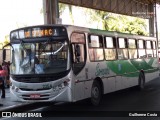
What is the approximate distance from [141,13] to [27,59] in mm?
22730

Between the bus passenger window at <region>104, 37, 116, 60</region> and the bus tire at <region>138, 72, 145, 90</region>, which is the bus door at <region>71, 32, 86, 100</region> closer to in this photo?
the bus passenger window at <region>104, 37, 116, 60</region>

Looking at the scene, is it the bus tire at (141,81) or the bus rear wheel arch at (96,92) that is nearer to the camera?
the bus rear wheel arch at (96,92)

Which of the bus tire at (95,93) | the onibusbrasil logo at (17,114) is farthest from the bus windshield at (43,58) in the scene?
the bus tire at (95,93)

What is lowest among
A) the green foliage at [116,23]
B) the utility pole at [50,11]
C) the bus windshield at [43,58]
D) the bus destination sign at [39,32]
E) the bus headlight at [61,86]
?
the bus headlight at [61,86]

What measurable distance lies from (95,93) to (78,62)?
5.62ft

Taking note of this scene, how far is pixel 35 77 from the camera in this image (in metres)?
11.4

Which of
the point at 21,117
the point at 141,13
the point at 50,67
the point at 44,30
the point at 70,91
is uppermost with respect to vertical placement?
the point at 141,13

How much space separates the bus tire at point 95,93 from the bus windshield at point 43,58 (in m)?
2.06

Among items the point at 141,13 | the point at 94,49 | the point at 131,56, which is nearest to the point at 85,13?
the point at 141,13

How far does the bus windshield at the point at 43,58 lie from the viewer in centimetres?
1145

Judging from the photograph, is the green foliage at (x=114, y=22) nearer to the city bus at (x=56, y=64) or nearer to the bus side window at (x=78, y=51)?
the city bus at (x=56, y=64)

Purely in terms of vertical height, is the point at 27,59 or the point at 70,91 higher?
the point at 27,59

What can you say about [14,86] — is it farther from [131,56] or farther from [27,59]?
[131,56]

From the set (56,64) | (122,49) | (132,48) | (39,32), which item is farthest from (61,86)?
(132,48)
